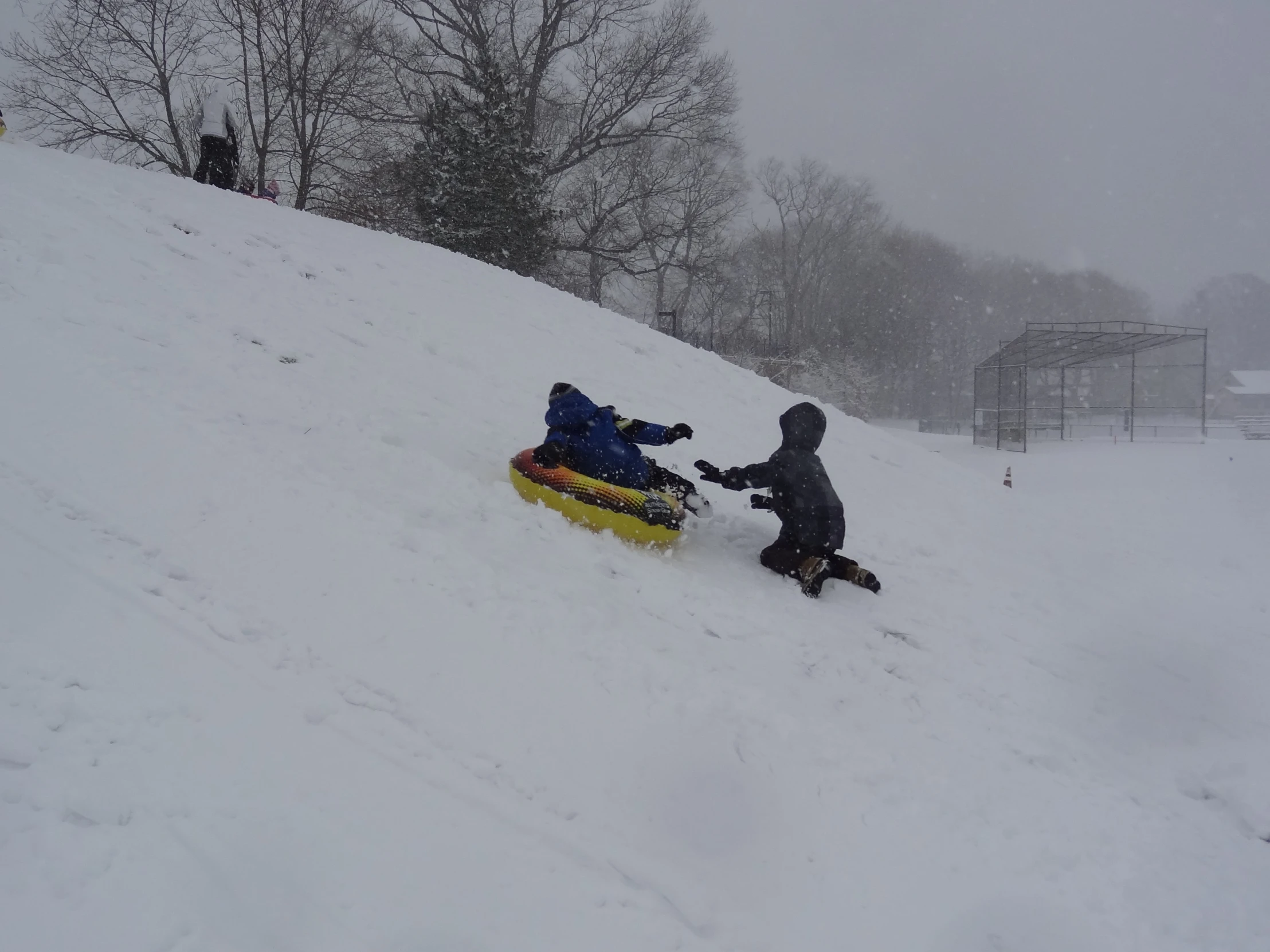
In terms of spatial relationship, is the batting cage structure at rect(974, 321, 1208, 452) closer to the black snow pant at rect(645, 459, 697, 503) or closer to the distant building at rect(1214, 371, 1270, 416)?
the distant building at rect(1214, 371, 1270, 416)

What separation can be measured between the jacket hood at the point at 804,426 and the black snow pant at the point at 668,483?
33.4 inches

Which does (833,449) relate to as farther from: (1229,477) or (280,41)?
(280,41)

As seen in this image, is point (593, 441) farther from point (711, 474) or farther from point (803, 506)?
point (803, 506)

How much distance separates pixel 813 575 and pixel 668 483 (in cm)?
130

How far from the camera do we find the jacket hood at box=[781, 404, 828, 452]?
219 inches

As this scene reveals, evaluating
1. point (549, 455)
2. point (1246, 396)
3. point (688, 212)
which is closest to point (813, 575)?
point (549, 455)

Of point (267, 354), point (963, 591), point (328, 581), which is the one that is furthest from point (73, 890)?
point (963, 591)

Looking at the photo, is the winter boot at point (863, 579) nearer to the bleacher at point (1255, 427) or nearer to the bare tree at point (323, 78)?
the bare tree at point (323, 78)

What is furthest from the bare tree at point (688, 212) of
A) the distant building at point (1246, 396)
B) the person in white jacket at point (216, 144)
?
the distant building at point (1246, 396)

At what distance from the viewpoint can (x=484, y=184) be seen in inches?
706

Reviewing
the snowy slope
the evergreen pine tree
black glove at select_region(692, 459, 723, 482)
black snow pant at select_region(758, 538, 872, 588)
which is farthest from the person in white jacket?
black snow pant at select_region(758, 538, 872, 588)

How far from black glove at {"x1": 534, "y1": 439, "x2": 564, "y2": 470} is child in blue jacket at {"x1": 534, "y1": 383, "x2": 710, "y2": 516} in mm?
14

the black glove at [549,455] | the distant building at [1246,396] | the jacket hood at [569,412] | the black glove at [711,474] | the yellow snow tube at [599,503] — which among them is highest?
the distant building at [1246,396]

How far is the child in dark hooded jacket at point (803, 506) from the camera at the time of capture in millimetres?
5242
